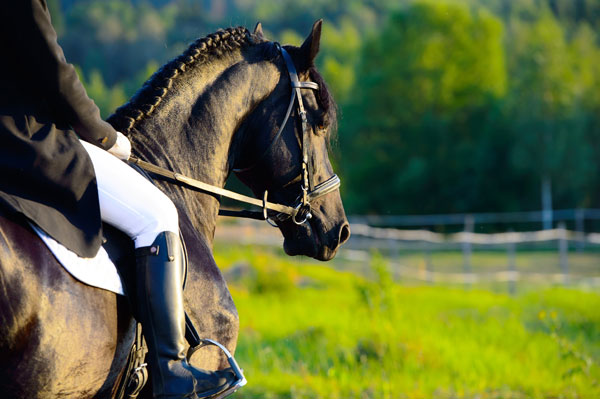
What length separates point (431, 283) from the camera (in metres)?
18.1

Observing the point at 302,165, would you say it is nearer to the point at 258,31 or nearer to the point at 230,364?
the point at 258,31

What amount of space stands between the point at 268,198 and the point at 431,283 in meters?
15.3

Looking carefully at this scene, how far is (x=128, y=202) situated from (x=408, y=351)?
5008 mm

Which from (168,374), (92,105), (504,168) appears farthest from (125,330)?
(504,168)

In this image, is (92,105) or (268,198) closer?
(92,105)

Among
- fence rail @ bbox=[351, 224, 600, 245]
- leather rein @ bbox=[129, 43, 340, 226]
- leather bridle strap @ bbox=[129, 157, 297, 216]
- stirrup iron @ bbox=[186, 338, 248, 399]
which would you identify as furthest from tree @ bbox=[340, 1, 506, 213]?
stirrup iron @ bbox=[186, 338, 248, 399]

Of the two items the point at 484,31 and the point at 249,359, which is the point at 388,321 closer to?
the point at 249,359

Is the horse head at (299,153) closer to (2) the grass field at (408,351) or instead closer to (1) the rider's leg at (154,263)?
(1) the rider's leg at (154,263)

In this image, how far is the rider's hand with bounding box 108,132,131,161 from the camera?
2688mm

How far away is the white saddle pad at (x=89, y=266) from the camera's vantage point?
2.35 m

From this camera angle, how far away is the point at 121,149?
2.71 m

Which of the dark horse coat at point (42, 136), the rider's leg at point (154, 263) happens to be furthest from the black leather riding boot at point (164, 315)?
the dark horse coat at point (42, 136)

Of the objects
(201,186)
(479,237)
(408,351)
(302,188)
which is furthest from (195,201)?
(479,237)

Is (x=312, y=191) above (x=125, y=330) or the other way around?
above
